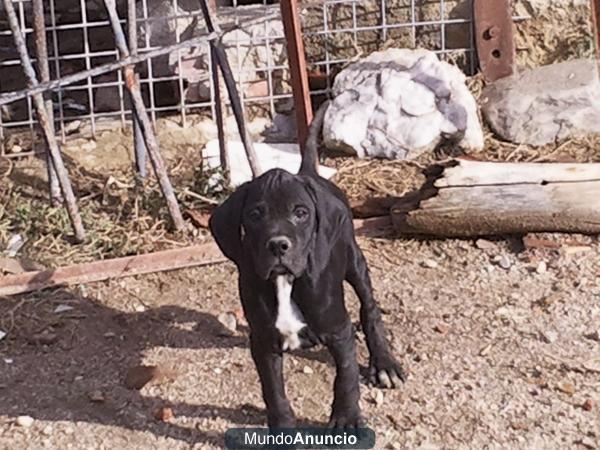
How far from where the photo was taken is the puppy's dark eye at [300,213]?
376 centimetres

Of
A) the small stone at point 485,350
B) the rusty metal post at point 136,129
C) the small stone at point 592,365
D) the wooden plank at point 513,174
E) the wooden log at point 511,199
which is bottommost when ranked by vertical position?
the small stone at point 592,365

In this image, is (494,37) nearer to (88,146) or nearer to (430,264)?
(430,264)

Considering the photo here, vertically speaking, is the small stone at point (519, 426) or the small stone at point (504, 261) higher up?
the small stone at point (504, 261)

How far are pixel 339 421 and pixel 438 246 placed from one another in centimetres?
158

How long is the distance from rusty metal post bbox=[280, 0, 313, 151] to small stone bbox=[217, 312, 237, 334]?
3.74ft

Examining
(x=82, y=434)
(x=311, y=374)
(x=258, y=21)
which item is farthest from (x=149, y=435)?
(x=258, y=21)

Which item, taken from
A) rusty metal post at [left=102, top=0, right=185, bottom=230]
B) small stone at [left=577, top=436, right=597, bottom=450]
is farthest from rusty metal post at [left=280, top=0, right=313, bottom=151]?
small stone at [left=577, top=436, right=597, bottom=450]

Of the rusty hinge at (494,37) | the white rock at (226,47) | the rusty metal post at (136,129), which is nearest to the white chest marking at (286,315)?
the rusty metal post at (136,129)

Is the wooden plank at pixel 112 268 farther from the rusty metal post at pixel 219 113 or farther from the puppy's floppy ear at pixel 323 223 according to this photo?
the puppy's floppy ear at pixel 323 223

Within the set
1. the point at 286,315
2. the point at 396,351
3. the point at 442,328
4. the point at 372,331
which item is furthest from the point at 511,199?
the point at 286,315

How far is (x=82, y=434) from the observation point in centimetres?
429

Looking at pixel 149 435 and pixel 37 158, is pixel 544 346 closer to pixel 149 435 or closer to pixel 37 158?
pixel 149 435

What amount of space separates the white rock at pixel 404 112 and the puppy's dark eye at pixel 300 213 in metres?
2.78

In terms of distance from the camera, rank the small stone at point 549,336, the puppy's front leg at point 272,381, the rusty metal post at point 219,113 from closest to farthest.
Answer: the puppy's front leg at point 272,381, the small stone at point 549,336, the rusty metal post at point 219,113
